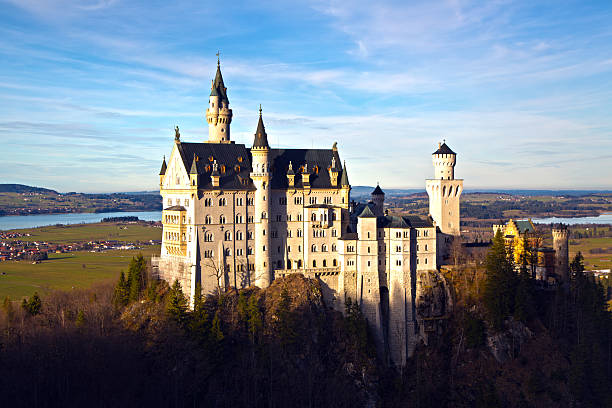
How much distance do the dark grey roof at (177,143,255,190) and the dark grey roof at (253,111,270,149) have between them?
4.12 m

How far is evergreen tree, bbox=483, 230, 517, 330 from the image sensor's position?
8250 cm

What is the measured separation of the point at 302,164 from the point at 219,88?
18764 millimetres

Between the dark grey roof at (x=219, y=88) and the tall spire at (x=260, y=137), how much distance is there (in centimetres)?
1205

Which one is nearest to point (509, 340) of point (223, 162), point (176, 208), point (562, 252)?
point (562, 252)

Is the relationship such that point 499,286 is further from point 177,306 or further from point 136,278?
point 136,278

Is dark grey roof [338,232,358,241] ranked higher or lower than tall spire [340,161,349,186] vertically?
lower

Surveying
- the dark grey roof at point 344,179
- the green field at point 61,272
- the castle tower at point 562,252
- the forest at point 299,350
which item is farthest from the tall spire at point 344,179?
the green field at point 61,272

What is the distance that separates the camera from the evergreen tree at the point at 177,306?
77.7 metres

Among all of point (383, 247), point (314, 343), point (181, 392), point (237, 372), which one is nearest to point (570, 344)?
point (383, 247)

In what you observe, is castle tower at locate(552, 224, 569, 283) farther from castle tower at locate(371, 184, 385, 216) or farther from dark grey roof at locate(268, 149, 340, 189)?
dark grey roof at locate(268, 149, 340, 189)

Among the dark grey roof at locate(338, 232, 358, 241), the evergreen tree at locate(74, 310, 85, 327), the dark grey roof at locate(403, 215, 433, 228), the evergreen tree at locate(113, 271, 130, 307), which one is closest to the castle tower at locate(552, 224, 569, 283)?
the dark grey roof at locate(403, 215, 433, 228)

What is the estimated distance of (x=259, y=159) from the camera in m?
85.1

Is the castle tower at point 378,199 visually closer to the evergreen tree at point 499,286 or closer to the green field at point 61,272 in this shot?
the evergreen tree at point 499,286

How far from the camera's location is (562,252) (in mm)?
89750
